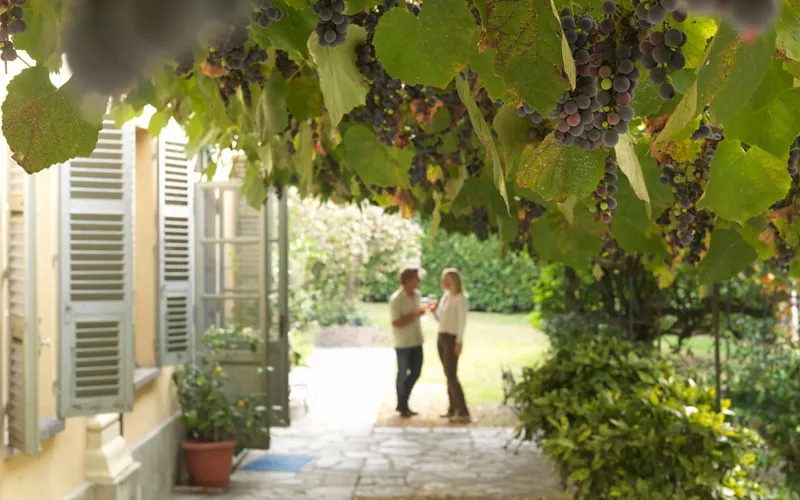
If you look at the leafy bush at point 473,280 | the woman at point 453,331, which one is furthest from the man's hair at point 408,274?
the leafy bush at point 473,280

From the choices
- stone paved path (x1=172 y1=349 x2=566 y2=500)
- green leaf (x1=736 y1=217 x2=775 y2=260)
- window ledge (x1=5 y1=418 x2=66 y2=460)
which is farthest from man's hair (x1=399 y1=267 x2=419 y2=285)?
green leaf (x1=736 y1=217 x2=775 y2=260)

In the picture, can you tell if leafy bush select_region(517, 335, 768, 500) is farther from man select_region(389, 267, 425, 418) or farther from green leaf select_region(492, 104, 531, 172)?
man select_region(389, 267, 425, 418)

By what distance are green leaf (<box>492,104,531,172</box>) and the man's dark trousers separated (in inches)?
299

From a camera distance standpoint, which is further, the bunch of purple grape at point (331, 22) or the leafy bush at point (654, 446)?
the leafy bush at point (654, 446)

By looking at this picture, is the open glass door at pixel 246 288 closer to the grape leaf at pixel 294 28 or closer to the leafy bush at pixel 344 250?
the grape leaf at pixel 294 28

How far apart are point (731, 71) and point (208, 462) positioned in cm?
564

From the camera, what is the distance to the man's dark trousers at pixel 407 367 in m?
8.47

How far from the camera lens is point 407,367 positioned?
8523mm

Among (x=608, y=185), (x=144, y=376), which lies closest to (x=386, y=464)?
(x=144, y=376)

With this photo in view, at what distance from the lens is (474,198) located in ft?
7.86

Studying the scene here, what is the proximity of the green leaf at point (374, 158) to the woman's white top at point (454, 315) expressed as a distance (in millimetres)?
6483

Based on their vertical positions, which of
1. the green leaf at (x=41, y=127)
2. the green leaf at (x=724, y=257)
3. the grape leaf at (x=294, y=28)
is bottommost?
the green leaf at (x=724, y=257)

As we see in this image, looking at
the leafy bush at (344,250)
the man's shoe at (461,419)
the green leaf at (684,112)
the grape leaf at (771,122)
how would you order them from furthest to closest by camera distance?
the leafy bush at (344,250) < the man's shoe at (461,419) < the grape leaf at (771,122) < the green leaf at (684,112)

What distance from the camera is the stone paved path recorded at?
5.78 m
